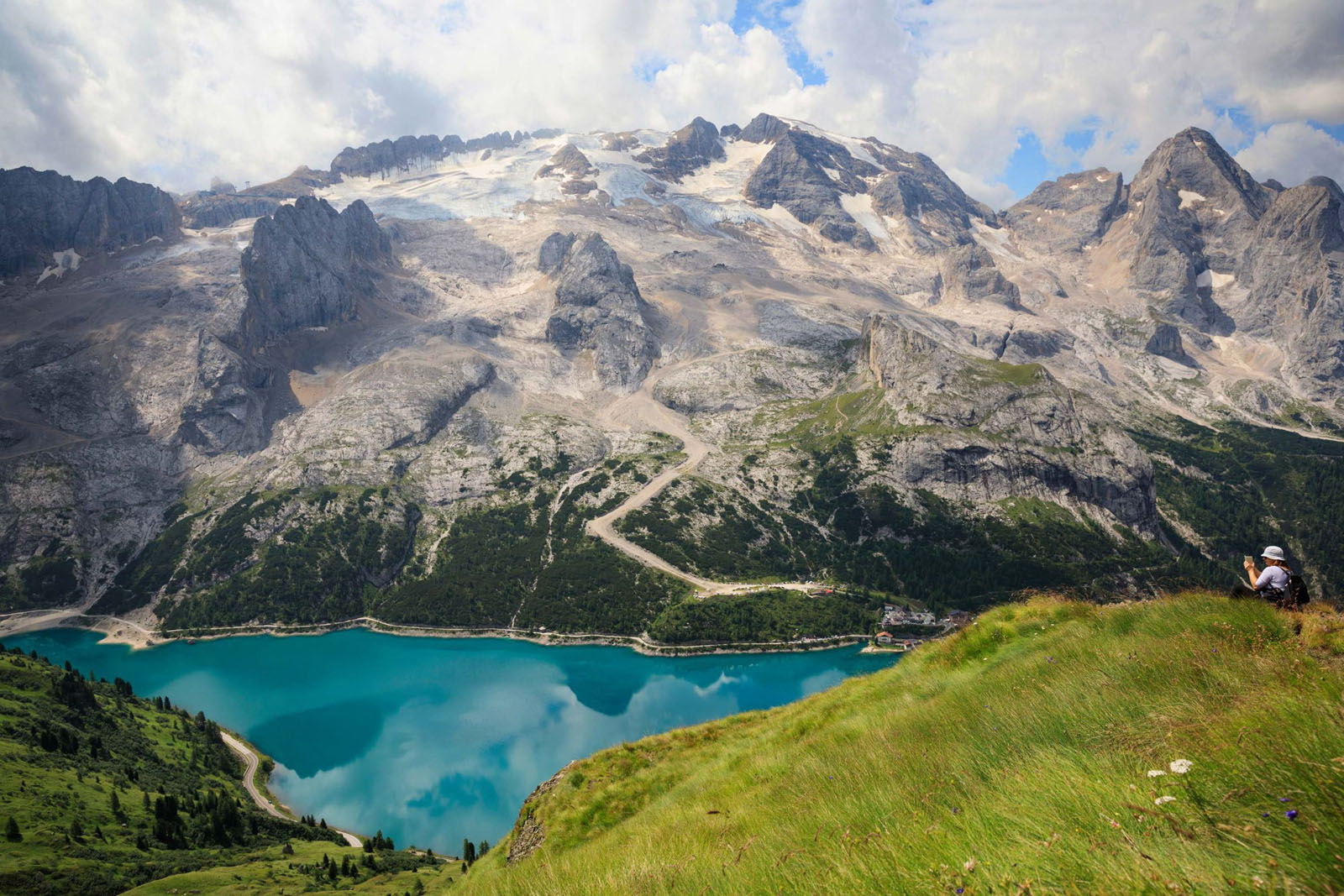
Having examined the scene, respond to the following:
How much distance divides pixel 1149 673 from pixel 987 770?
2702 millimetres

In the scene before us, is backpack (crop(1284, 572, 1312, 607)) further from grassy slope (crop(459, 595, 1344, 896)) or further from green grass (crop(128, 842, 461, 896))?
green grass (crop(128, 842, 461, 896))

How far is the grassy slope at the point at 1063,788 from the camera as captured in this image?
3.08 metres

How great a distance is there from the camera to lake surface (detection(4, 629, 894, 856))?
78.0 m

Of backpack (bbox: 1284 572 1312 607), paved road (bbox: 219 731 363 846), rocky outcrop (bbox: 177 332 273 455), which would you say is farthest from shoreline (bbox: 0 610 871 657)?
backpack (bbox: 1284 572 1312 607)

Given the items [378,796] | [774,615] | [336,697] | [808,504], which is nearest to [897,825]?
[378,796]

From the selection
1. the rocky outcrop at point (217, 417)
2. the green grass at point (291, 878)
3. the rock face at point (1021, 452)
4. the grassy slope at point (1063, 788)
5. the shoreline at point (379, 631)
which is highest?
the rocky outcrop at point (217, 417)

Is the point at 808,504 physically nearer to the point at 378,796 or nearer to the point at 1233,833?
the point at 378,796

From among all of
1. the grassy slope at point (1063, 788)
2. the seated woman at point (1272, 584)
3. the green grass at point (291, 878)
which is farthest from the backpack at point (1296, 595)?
the green grass at point (291, 878)

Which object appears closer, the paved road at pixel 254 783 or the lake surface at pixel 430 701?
the paved road at pixel 254 783

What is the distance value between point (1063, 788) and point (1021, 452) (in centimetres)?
19948

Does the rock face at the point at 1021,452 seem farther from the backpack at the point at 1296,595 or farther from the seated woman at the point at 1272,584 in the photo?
the backpack at the point at 1296,595

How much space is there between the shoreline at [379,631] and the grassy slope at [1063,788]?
11489 cm

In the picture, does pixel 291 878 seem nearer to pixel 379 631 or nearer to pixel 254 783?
pixel 254 783

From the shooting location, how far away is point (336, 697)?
104438mm
